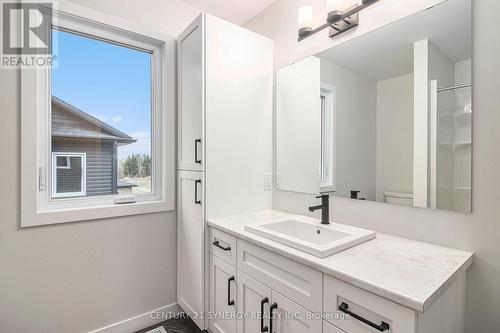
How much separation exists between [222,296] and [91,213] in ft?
3.41

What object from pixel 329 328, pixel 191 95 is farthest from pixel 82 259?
pixel 329 328

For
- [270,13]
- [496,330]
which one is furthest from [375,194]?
[270,13]

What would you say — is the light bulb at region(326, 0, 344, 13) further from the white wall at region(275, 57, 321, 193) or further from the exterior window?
the exterior window

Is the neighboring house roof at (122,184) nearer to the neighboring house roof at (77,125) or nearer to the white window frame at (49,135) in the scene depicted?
the white window frame at (49,135)

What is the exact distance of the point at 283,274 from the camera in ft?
3.90

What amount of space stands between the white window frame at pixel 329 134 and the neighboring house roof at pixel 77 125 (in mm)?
1513

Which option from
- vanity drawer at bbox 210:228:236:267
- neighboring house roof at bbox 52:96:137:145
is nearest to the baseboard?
vanity drawer at bbox 210:228:236:267

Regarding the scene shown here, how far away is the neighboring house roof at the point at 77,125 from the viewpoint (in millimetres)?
1650

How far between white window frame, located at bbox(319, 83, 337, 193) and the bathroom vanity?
0.30 meters

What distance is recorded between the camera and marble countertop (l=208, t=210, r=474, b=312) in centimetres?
80

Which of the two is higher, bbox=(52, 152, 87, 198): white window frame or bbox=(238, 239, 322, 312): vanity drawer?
bbox=(52, 152, 87, 198): white window frame

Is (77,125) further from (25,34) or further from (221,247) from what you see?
(221,247)

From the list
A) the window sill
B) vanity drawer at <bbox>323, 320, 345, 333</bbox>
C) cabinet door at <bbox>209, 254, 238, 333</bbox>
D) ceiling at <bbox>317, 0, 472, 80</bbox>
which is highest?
ceiling at <bbox>317, 0, 472, 80</bbox>

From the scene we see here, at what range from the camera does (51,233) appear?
1567 millimetres
